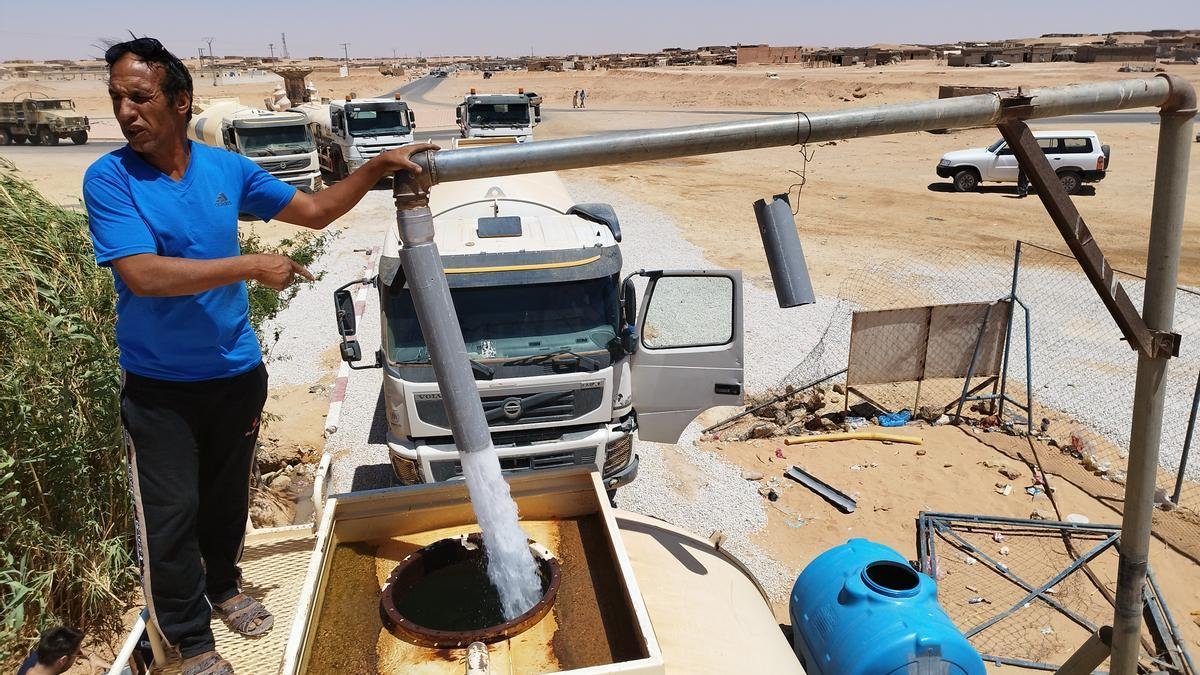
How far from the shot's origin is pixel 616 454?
6.05 m

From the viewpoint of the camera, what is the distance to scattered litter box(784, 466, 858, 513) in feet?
23.3

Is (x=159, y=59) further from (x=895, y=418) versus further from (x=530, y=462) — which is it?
(x=895, y=418)

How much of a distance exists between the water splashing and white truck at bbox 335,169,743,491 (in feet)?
8.24

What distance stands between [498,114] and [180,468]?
22255mm

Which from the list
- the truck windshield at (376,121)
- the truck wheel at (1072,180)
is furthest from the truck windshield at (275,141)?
the truck wheel at (1072,180)

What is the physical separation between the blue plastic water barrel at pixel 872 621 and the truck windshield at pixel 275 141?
20845 mm

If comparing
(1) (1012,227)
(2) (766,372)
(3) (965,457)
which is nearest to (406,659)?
(3) (965,457)

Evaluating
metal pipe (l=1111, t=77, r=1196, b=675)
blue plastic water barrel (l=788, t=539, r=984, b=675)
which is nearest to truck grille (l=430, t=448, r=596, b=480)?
blue plastic water barrel (l=788, t=539, r=984, b=675)

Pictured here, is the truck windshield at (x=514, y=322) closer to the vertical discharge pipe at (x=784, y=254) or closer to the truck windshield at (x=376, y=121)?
the vertical discharge pipe at (x=784, y=254)

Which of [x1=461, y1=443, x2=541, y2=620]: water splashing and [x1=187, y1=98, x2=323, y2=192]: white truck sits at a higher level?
[x1=187, y1=98, x2=323, y2=192]: white truck

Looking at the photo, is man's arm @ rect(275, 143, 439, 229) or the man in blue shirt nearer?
the man in blue shirt

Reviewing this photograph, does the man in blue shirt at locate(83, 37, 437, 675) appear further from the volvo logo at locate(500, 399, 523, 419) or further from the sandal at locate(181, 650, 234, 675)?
the volvo logo at locate(500, 399, 523, 419)

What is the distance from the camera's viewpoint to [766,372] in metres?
10.1

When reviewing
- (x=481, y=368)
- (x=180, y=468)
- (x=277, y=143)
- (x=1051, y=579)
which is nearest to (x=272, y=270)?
(x=180, y=468)
